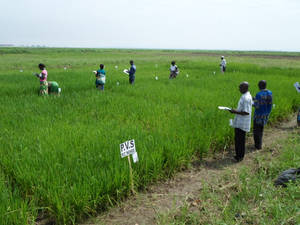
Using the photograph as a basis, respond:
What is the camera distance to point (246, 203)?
9.05ft

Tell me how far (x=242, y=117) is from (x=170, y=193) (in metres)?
1.94

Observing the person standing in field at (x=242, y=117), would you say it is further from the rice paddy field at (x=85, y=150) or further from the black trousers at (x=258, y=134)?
the black trousers at (x=258, y=134)

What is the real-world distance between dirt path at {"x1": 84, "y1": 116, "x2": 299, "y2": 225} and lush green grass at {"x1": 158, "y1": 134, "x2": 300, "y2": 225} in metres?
0.17

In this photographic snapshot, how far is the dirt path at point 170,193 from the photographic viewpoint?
8.73ft

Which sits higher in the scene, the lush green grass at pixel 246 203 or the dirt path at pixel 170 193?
the lush green grass at pixel 246 203

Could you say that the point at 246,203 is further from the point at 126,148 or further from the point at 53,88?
the point at 53,88

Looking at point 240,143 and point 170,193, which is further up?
point 240,143

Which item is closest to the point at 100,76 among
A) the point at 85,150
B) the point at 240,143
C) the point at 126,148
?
the point at 85,150

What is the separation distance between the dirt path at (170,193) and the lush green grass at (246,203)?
0.56 ft

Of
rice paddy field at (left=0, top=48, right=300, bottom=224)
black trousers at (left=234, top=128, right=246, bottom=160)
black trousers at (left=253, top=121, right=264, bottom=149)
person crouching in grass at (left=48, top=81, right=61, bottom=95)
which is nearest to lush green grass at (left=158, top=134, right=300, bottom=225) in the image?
black trousers at (left=234, top=128, right=246, bottom=160)

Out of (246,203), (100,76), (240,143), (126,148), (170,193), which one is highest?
(100,76)

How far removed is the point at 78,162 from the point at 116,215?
2.78 ft

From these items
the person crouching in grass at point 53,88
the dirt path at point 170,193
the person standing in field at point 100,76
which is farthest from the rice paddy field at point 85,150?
the person standing in field at point 100,76

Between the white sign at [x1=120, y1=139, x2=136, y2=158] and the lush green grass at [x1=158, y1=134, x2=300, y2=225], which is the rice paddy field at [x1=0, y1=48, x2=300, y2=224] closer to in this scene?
the white sign at [x1=120, y1=139, x2=136, y2=158]
